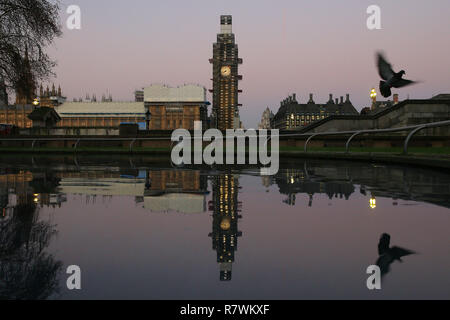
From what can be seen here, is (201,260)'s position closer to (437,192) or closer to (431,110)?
(437,192)

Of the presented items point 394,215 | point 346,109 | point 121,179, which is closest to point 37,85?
point 121,179

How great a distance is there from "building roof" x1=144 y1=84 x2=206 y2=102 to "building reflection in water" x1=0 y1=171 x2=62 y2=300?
16387cm

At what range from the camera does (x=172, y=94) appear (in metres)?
170

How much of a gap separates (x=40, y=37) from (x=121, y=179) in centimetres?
1577

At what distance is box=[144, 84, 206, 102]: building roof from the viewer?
168 m

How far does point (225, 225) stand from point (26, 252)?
6.11 ft

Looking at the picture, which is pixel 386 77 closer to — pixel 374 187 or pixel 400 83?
pixel 400 83

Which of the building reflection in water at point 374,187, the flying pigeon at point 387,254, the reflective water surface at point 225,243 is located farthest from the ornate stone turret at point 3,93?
the flying pigeon at point 387,254

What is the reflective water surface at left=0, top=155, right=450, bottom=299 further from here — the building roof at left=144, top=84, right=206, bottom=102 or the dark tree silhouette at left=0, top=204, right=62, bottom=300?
the building roof at left=144, top=84, right=206, bottom=102

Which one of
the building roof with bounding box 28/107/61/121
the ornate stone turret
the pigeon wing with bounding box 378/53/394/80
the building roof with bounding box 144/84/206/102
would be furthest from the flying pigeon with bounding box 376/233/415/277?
the building roof with bounding box 144/84/206/102

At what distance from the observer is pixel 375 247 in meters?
3.42

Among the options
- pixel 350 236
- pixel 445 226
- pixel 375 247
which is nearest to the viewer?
pixel 375 247

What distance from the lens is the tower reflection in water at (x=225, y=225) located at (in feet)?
9.93

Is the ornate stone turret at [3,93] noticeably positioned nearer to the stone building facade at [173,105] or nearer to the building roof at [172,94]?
the stone building facade at [173,105]
